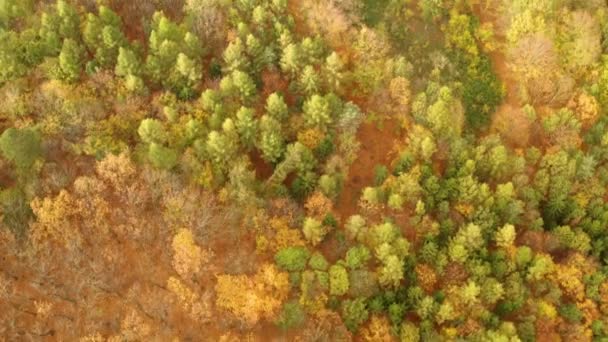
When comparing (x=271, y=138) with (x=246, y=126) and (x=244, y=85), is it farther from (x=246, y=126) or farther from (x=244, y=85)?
(x=244, y=85)

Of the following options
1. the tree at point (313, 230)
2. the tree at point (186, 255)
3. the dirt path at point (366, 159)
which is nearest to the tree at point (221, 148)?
the tree at point (186, 255)

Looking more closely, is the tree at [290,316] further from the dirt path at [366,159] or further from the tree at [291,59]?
the tree at [291,59]

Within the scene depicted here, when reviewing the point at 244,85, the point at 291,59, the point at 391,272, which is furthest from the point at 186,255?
the point at 291,59

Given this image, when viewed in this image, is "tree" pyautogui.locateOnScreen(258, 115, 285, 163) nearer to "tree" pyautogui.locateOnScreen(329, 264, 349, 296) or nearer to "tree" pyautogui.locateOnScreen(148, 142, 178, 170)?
"tree" pyautogui.locateOnScreen(148, 142, 178, 170)

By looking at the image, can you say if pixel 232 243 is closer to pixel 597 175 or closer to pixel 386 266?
pixel 386 266

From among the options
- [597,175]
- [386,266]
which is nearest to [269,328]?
[386,266]

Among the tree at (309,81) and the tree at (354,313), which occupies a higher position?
the tree at (309,81)
